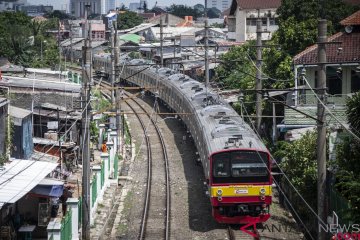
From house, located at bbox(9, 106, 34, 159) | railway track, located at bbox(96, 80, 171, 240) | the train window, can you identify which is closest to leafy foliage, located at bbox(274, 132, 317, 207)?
the train window

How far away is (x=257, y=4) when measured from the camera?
185 feet

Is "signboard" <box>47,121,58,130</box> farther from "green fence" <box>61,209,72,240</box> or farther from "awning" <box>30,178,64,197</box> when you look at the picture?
"green fence" <box>61,209,72,240</box>

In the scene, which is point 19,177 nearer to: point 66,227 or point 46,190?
point 46,190

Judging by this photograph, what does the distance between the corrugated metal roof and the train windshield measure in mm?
3881

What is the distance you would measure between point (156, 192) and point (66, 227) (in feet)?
22.7

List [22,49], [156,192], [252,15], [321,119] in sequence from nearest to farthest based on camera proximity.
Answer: [321,119] < [156,192] < [22,49] < [252,15]

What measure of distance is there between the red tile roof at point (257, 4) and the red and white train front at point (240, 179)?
4132cm

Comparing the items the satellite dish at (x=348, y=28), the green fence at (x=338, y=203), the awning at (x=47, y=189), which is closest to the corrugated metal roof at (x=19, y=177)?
the awning at (x=47, y=189)

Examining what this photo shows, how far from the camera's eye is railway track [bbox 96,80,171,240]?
16.8 meters

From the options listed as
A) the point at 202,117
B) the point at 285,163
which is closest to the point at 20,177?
the point at 285,163

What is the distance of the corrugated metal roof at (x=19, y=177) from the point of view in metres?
13.0

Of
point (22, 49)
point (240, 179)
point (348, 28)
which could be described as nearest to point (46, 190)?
point (240, 179)

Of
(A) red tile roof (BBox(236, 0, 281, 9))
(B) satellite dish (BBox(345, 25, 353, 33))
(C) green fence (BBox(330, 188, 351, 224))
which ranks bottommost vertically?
(C) green fence (BBox(330, 188, 351, 224))

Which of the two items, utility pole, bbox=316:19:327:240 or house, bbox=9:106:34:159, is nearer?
utility pole, bbox=316:19:327:240
